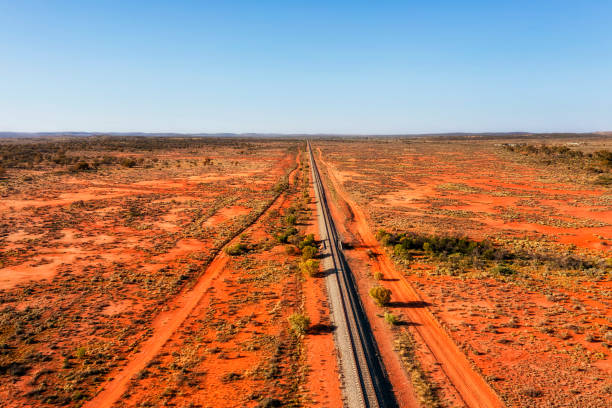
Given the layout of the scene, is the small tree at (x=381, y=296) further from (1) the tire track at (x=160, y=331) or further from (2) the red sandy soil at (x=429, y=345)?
(1) the tire track at (x=160, y=331)

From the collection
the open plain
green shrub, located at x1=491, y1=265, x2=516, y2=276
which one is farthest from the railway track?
green shrub, located at x1=491, y1=265, x2=516, y2=276

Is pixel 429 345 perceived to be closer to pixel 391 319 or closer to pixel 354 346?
pixel 391 319

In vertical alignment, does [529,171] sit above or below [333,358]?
above

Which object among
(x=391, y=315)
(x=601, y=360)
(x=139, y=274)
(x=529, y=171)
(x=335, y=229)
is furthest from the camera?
(x=529, y=171)

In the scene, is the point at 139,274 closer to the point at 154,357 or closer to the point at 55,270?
the point at 55,270

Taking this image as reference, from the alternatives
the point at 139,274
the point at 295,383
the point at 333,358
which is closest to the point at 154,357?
the point at 295,383

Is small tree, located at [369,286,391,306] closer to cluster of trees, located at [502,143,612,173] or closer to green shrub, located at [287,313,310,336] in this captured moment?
green shrub, located at [287,313,310,336]

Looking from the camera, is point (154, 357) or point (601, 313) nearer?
point (154, 357)

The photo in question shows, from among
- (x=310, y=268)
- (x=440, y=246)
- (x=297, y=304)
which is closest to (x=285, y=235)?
(x=310, y=268)
